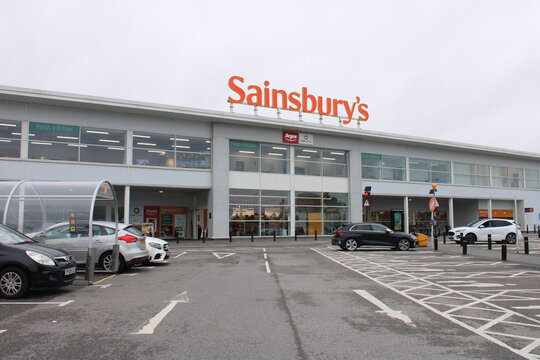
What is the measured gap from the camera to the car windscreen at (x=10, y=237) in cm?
927

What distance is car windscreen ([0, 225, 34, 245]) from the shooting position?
9275 mm

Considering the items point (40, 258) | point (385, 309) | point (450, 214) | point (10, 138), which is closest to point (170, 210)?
point (10, 138)

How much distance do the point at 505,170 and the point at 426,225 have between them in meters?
12.4

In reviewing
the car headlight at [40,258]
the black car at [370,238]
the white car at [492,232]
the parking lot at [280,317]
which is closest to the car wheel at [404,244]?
the black car at [370,238]

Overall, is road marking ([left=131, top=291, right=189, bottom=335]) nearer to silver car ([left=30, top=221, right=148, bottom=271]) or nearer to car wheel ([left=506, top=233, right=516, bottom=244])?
silver car ([left=30, top=221, right=148, bottom=271])

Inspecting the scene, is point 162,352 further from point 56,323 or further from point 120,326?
point 56,323

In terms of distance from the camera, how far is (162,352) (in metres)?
5.28

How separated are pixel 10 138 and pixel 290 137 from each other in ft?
66.2

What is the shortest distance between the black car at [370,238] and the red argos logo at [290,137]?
14.3 m

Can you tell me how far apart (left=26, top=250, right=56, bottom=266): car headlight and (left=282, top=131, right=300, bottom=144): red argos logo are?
90.7 ft

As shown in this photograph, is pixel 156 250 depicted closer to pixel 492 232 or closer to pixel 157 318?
pixel 157 318

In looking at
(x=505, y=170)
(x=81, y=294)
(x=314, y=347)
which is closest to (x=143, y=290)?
(x=81, y=294)

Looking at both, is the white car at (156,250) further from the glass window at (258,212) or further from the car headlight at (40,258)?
the glass window at (258,212)

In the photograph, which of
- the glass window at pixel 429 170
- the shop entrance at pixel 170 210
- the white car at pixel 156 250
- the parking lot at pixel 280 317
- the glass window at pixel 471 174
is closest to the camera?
the parking lot at pixel 280 317
